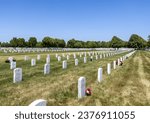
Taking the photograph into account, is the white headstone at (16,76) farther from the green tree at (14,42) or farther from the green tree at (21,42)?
the green tree at (21,42)

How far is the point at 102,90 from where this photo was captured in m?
15.3

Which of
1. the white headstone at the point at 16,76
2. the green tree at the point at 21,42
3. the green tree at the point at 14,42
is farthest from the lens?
the green tree at the point at 21,42

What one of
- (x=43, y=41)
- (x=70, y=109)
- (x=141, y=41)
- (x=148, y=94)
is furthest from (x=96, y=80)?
(x=141, y=41)

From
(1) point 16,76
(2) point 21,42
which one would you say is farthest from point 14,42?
(1) point 16,76

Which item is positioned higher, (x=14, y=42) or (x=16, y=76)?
(x=14, y=42)

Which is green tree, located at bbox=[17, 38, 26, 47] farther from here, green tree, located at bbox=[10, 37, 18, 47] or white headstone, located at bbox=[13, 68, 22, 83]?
white headstone, located at bbox=[13, 68, 22, 83]

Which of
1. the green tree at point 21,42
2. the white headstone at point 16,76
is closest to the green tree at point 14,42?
the green tree at point 21,42

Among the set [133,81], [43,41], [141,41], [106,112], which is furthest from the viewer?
[141,41]

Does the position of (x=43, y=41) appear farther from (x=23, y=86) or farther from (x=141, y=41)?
(x=23, y=86)

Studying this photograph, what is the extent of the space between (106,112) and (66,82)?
29.8 ft

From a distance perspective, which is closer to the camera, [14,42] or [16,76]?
[16,76]

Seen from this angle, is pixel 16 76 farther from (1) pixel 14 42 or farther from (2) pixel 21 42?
(1) pixel 14 42

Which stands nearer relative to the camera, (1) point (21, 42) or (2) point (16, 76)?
(2) point (16, 76)

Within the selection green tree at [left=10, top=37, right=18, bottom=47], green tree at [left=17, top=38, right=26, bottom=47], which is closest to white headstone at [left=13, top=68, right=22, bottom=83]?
green tree at [left=10, top=37, right=18, bottom=47]
